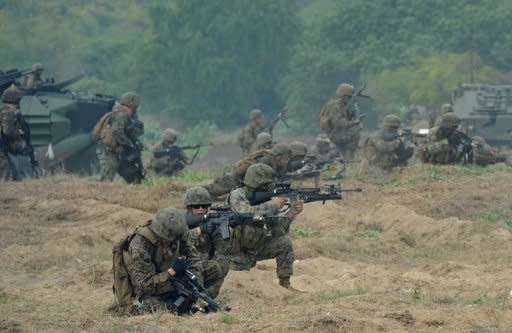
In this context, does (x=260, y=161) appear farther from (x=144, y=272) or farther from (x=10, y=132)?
(x=10, y=132)

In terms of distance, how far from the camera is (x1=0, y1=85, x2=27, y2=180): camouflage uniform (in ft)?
74.1

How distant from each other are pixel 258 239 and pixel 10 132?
996 cm

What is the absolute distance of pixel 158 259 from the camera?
446 inches

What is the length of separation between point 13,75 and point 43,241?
339 inches

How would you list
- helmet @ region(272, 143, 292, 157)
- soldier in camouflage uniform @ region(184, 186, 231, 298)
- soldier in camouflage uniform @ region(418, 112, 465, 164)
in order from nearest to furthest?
soldier in camouflage uniform @ region(184, 186, 231, 298) < helmet @ region(272, 143, 292, 157) < soldier in camouflage uniform @ region(418, 112, 465, 164)

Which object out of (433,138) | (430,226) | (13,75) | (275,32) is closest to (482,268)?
(430,226)

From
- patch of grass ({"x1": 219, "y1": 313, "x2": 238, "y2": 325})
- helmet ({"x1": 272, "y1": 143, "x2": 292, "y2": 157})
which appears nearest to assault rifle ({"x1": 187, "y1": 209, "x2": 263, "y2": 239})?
patch of grass ({"x1": 219, "y1": 313, "x2": 238, "y2": 325})

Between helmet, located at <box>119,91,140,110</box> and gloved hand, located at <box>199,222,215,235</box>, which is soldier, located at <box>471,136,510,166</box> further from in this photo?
gloved hand, located at <box>199,222,215,235</box>

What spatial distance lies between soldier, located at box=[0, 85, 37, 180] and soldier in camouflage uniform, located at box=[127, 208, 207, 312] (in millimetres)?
11731

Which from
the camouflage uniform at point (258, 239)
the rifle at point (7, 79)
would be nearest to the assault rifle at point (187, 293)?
the camouflage uniform at point (258, 239)

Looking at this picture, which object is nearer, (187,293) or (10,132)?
(187,293)

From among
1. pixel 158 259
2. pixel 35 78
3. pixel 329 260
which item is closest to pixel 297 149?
pixel 329 260

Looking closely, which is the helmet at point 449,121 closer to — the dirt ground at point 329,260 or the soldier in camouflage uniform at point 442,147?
the soldier in camouflage uniform at point 442,147

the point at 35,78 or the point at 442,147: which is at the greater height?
the point at 35,78
